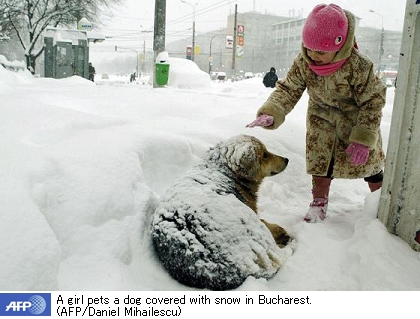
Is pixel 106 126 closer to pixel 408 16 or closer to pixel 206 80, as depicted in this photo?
→ pixel 408 16

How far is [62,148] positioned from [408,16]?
93.1 inches

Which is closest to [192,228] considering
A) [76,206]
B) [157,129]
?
[76,206]

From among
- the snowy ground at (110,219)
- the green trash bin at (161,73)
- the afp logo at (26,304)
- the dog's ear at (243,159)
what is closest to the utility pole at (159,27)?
the green trash bin at (161,73)

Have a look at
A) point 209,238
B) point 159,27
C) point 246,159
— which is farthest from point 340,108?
point 159,27

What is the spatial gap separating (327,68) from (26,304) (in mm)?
2338

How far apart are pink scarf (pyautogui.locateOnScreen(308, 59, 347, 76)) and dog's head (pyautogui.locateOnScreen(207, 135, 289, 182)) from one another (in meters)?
0.69

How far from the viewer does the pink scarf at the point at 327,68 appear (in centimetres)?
265

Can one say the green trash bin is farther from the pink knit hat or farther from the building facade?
the building facade

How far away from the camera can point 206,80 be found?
1639cm

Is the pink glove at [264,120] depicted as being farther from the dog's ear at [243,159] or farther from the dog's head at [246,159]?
the dog's ear at [243,159]

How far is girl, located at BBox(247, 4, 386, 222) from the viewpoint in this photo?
8.42ft

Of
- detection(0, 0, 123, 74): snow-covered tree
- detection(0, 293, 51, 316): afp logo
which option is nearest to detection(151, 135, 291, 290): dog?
detection(0, 293, 51, 316): afp logo

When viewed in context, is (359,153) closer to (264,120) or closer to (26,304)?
(264,120)

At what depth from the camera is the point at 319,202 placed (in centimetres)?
297
